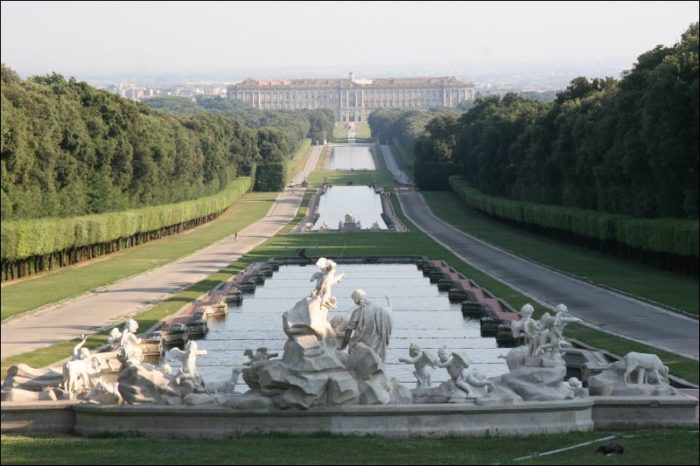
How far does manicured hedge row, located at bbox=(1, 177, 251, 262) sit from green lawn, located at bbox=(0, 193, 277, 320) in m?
0.95

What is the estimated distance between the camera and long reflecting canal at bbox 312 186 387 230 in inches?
4011

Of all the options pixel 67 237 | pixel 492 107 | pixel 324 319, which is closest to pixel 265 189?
pixel 492 107

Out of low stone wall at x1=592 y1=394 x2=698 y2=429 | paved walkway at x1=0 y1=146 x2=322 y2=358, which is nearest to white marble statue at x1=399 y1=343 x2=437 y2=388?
low stone wall at x1=592 y1=394 x2=698 y2=429

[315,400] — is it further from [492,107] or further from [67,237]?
[492,107]

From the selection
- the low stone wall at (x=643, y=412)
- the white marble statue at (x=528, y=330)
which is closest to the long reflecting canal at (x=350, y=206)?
the white marble statue at (x=528, y=330)

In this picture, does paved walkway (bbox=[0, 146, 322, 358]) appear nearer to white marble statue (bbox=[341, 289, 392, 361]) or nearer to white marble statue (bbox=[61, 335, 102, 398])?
white marble statue (bbox=[61, 335, 102, 398])

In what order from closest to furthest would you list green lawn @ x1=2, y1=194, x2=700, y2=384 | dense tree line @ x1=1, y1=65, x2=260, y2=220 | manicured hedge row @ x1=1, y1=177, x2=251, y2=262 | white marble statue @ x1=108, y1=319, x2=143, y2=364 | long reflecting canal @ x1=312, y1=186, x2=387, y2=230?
white marble statue @ x1=108, y1=319, x2=143, y2=364 < green lawn @ x1=2, y1=194, x2=700, y2=384 < manicured hedge row @ x1=1, y1=177, x2=251, y2=262 < dense tree line @ x1=1, y1=65, x2=260, y2=220 < long reflecting canal @ x1=312, y1=186, x2=387, y2=230

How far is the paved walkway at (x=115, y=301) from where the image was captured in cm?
3475

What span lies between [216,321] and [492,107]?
244ft

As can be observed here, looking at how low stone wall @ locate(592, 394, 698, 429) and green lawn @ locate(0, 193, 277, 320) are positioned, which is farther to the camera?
green lawn @ locate(0, 193, 277, 320)

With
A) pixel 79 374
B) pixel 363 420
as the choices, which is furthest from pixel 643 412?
pixel 79 374

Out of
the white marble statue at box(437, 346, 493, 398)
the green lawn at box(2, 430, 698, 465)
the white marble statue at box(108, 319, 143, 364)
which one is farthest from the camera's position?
the white marble statue at box(108, 319, 143, 364)

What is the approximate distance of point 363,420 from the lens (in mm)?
22641

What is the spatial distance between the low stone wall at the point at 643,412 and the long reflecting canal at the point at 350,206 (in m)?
69.4
